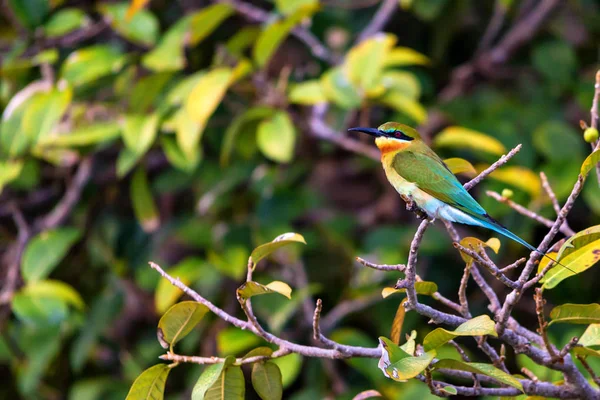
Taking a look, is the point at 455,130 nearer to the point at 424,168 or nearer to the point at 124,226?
the point at 424,168

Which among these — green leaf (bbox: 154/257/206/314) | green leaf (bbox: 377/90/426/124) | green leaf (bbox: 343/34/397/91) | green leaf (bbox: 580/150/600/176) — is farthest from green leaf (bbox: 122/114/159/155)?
green leaf (bbox: 580/150/600/176)

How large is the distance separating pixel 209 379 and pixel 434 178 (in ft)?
2.61

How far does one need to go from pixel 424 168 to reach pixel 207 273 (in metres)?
1.12

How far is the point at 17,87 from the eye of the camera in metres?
2.94

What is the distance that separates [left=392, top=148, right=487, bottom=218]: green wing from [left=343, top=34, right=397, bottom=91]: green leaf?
0.57 m

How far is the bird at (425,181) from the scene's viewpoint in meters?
1.75

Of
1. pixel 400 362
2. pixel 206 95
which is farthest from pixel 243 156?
pixel 400 362

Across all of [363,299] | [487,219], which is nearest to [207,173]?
[363,299]

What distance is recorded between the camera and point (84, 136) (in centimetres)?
257

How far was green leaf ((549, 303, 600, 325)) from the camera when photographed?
51.5 inches

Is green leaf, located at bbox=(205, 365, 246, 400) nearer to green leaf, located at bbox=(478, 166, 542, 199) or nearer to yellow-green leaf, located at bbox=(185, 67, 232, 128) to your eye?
yellow-green leaf, located at bbox=(185, 67, 232, 128)

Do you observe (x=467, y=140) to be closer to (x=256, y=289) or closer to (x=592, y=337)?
(x=592, y=337)

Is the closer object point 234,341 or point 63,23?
point 234,341

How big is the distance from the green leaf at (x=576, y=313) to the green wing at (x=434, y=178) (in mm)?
425
